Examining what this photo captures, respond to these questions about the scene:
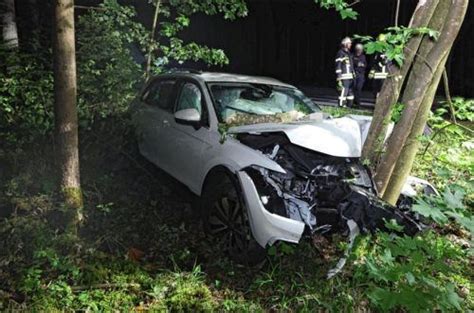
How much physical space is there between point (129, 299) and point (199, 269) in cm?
62

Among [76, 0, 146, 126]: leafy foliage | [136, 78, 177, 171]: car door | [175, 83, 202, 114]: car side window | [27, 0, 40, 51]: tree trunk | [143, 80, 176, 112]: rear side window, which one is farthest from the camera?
[27, 0, 40, 51]: tree trunk

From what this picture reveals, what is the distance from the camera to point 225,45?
2184 cm

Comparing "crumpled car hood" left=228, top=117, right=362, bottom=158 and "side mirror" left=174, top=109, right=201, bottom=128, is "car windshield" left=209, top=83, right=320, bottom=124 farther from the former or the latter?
"crumpled car hood" left=228, top=117, right=362, bottom=158

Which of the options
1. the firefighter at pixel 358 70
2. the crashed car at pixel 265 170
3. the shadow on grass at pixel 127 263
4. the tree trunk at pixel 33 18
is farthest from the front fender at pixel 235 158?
the firefighter at pixel 358 70

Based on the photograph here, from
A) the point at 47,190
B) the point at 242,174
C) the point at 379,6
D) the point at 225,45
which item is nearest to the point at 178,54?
the point at 47,190

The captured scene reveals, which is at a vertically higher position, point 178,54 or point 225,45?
point 178,54

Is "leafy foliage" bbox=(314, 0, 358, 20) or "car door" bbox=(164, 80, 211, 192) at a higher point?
"leafy foliage" bbox=(314, 0, 358, 20)

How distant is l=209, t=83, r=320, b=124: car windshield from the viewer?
461cm

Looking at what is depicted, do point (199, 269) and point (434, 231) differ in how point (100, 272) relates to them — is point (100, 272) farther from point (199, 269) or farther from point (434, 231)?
point (434, 231)

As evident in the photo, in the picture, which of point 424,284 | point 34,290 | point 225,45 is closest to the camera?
point 424,284

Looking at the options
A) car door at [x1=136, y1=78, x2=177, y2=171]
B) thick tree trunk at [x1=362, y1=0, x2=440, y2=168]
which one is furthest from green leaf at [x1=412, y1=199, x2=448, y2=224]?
car door at [x1=136, y1=78, x2=177, y2=171]

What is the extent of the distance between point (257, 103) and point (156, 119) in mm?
1355

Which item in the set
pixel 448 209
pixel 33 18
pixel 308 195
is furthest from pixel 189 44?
pixel 448 209

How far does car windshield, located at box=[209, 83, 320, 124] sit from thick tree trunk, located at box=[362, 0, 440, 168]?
76cm
